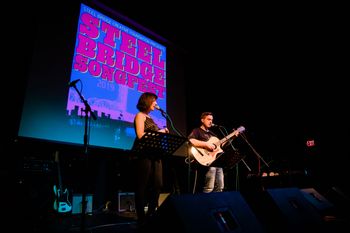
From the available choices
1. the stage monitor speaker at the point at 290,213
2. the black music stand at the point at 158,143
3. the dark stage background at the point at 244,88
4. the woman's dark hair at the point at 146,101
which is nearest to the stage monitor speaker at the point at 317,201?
the dark stage background at the point at 244,88

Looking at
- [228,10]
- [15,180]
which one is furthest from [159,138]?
[228,10]

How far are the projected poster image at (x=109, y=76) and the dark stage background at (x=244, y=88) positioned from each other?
38 cm

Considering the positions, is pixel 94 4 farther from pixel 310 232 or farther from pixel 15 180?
pixel 310 232

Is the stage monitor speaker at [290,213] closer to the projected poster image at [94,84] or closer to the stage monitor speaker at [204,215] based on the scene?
the stage monitor speaker at [204,215]

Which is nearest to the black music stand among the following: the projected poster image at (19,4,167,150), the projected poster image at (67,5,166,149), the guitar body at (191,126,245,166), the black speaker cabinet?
the black speaker cabinet

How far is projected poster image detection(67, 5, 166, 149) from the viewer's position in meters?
4.41

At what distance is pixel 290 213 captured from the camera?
85.5 inches

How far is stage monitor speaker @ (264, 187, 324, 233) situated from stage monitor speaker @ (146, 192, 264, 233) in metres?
0.32

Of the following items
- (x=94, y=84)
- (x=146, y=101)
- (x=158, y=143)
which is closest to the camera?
(x=158, y=143)

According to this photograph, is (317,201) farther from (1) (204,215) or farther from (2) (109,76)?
(2) (109,76)

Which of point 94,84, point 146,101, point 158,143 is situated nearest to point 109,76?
point 94,84

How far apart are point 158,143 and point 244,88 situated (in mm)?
5251

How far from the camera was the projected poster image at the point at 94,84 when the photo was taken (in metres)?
3.96

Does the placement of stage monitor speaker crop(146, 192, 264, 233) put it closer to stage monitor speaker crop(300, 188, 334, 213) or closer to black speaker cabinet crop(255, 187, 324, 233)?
black speaker cabinet crop(255, 187, 324, 233)
